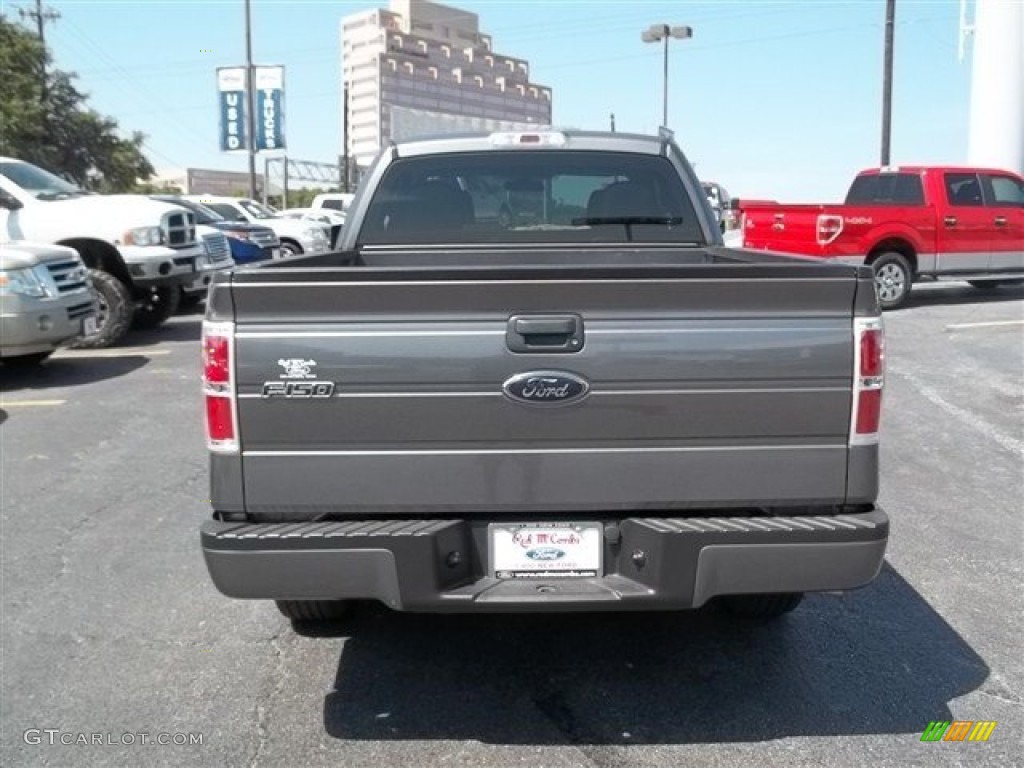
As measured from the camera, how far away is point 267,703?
3.64m

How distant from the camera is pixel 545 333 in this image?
9.86ft

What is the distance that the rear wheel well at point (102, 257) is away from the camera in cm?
1191

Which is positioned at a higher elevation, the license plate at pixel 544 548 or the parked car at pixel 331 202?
the parked car at pixel 331 202

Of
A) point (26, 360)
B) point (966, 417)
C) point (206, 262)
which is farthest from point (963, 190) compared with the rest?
point (26, 360)

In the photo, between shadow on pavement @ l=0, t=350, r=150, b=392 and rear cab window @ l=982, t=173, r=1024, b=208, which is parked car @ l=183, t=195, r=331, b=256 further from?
rear cab window @ l=982, t=173, r=1024, b=208

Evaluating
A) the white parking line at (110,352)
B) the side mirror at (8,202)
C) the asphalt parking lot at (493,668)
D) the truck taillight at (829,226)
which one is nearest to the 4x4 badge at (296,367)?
the asphalt parking lot at (493,668)

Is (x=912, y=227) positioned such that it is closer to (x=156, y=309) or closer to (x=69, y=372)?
(x=156, y=309)

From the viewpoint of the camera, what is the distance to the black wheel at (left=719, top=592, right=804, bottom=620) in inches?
161

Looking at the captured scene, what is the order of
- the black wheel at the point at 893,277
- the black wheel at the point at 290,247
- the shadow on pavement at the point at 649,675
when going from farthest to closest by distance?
the black wheel at the point at 290,247 < the black wheel at the point at 893,277 < the shadow on pavement at the point at 649,675

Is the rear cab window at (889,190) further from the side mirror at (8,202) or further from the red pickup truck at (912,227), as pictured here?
the side mirror at (8,202)

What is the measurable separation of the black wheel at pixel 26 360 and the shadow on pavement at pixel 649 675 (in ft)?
25.2

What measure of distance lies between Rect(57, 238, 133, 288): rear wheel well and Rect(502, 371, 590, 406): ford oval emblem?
32.9 ft

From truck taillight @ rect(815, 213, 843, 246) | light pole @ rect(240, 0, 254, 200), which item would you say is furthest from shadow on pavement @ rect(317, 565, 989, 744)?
light pole @ rect(240, 0, 254, 200)

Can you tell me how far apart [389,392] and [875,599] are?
2.68 m
